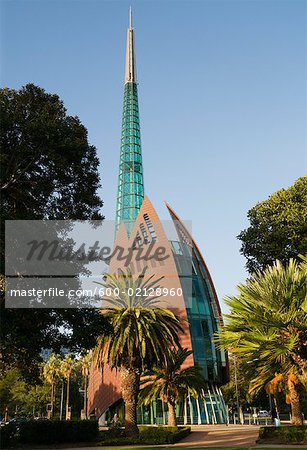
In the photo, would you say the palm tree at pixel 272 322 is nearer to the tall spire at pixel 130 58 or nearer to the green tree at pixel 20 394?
the green tree at pixel 20 394

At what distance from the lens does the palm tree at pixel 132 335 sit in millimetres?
30359

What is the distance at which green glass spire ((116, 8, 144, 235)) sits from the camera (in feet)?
318

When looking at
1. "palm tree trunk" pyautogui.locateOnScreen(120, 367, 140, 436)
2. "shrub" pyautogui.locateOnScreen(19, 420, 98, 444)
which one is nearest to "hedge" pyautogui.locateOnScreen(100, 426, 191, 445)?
"palm tree trunk" pyautogui.locateOnScreen(120, 367, 140, 436)

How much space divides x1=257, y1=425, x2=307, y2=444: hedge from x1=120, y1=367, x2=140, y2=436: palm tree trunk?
8.67m

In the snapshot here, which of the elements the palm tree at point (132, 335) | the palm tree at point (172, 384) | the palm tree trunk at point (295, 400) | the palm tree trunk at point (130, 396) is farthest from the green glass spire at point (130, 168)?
the palm tree trunk at point (295, 400)

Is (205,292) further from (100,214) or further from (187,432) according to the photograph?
(100,214)

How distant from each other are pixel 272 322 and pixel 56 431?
16538mm

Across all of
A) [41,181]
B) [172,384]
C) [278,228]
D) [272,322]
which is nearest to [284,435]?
[272,322]

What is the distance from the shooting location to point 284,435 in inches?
986

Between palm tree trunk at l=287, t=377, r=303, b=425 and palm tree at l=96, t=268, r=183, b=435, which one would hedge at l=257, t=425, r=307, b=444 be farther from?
palm tree at l=96, t=268, r=183, b=435

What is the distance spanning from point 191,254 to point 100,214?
141 feet

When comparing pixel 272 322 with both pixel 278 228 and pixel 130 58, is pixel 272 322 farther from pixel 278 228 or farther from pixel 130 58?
pixel 130 58

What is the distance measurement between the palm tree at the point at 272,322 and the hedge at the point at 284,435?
3.71 meters

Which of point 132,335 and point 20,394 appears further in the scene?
point 20,394
